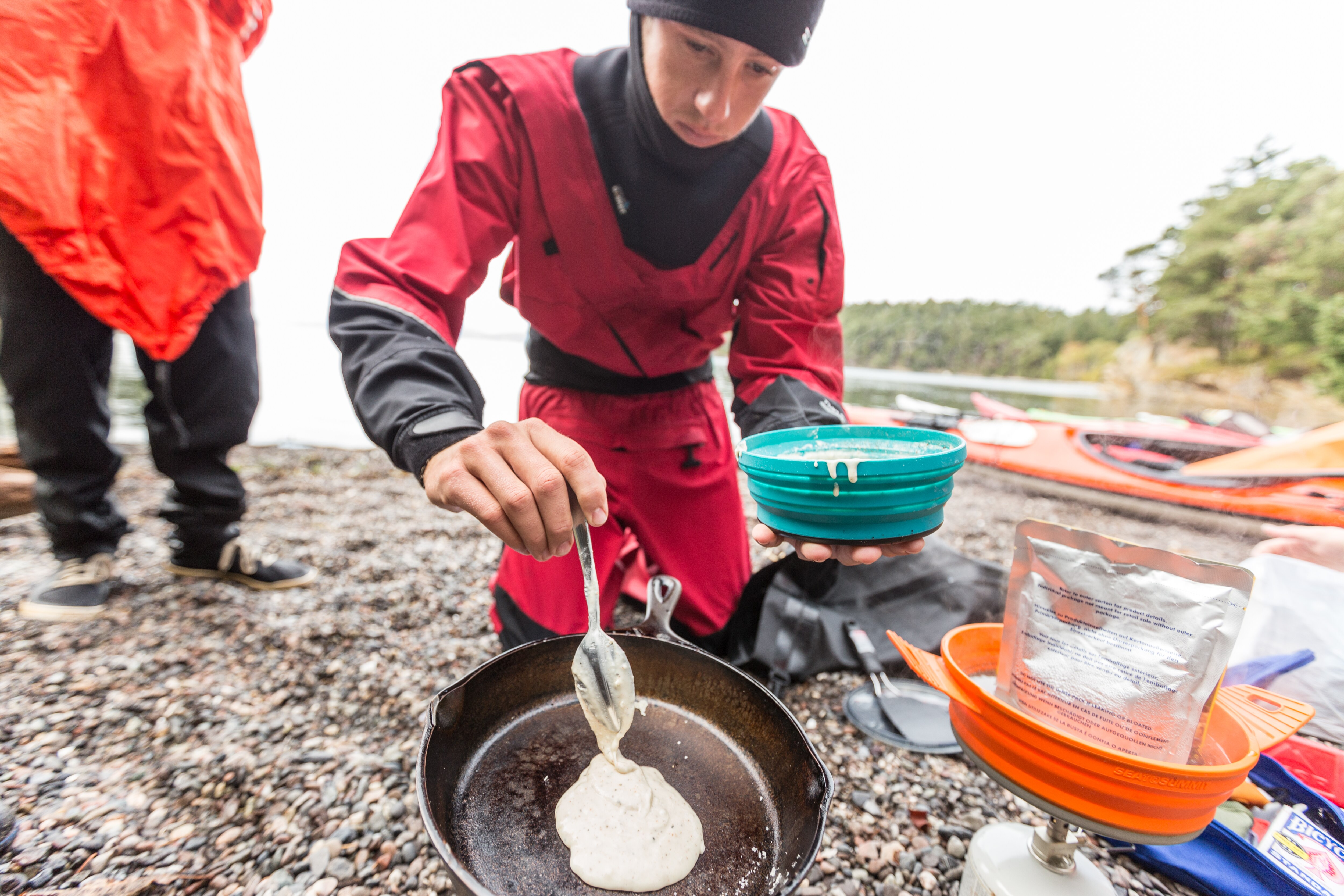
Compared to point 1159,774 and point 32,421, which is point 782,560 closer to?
point 1159,774

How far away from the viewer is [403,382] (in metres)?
1.17

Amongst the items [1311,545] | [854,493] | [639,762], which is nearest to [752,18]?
[854,493]

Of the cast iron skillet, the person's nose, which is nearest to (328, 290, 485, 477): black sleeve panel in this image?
the cast iron skillet

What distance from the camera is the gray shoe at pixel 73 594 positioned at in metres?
2.04

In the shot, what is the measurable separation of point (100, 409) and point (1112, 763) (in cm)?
319

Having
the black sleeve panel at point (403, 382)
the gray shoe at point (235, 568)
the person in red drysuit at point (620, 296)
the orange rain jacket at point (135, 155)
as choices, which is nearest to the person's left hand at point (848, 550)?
the person in red drysuit at point (620, 296)

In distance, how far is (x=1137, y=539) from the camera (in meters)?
4.29

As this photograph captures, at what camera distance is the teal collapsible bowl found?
105cm

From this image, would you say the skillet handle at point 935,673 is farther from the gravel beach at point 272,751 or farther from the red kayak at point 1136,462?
the red kayak at point 1136,462

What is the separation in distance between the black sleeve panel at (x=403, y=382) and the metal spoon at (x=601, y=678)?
368mm

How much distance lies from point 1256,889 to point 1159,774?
2.64 feet

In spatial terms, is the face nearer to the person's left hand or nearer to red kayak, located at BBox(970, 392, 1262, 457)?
the person's left hand

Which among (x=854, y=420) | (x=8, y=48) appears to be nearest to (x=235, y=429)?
(x=8, y=48)

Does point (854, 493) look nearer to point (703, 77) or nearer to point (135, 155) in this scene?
point (703, 77)
